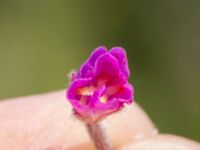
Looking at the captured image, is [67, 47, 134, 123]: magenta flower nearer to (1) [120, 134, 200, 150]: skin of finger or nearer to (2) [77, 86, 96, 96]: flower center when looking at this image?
(2) [77, 86, 96, 96]: flower center

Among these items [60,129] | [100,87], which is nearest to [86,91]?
[100,87]

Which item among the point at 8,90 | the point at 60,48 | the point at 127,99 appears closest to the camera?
the point at 127,99

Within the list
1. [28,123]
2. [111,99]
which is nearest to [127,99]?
[111,99]

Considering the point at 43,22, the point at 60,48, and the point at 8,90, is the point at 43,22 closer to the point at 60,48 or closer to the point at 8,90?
the point at 60,48

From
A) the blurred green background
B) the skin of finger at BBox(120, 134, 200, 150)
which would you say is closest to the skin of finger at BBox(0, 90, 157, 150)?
the skin of finger at BBox(120, 134, 200, 150)

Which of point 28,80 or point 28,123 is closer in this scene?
point 28,123

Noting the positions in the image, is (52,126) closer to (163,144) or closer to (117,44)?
(163,144)
